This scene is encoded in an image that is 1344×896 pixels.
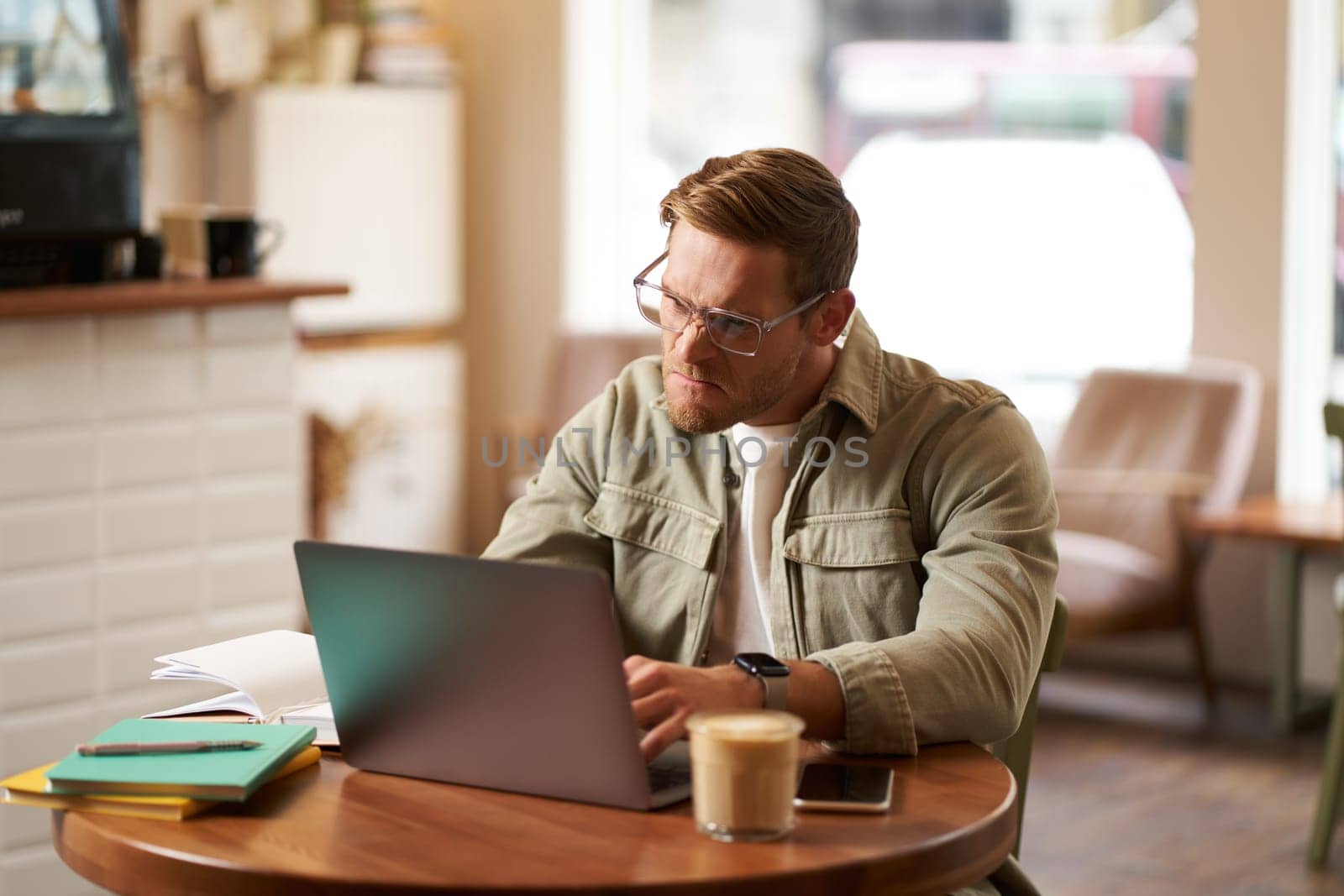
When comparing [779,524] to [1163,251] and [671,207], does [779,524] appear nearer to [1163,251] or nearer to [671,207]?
[671,207]

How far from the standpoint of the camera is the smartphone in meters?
1.36

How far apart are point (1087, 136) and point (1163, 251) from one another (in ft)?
1.45

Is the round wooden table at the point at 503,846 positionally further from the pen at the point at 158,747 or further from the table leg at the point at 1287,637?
the table leg at the point at 1287,637

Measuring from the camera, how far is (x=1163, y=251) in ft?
16.6

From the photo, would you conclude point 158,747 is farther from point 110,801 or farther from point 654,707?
point 654,707

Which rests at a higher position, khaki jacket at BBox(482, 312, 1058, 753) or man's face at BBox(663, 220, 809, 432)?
man's face at BBox(663, 220, 809, 432)

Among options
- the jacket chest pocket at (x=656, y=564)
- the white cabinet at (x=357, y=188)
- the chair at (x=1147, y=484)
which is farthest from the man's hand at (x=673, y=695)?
the white cabinet at (x=357, y=188)

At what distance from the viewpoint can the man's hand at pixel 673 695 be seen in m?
1.41

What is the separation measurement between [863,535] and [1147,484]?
9.67 feet

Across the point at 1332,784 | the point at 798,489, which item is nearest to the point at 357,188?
the point at 1332,784

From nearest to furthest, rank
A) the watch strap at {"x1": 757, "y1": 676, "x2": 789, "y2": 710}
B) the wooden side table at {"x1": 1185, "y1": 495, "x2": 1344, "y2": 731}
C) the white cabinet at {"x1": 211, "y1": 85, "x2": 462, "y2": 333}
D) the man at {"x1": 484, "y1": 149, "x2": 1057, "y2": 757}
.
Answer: the watch strap at {"x1": 757, "y1": 676, "x2": 789, "y2": 710}, the man at {"x1": 484, "y1": 149, "x2": 1057, "y2": 757}, the wooden side table at {"x1": 1185, "y1": 495, "x2": 1344, "y2": 731}, the white cabinet at {"x1": 211, "y1": 85, "x2": 462, "y2": 333}

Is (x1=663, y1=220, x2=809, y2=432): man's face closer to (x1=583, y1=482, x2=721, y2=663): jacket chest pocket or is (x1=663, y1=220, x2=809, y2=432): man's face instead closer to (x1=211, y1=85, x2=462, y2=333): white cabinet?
(x1=583, y1=482, x2=721, y2=663): jacket chest pocket

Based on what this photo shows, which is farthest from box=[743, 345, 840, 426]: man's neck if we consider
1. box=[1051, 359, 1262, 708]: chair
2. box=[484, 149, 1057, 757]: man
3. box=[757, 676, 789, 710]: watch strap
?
box=[1051, 359, 1262, 708]: chair

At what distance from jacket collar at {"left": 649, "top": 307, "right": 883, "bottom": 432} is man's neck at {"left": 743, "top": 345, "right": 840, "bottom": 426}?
0.5 inches
